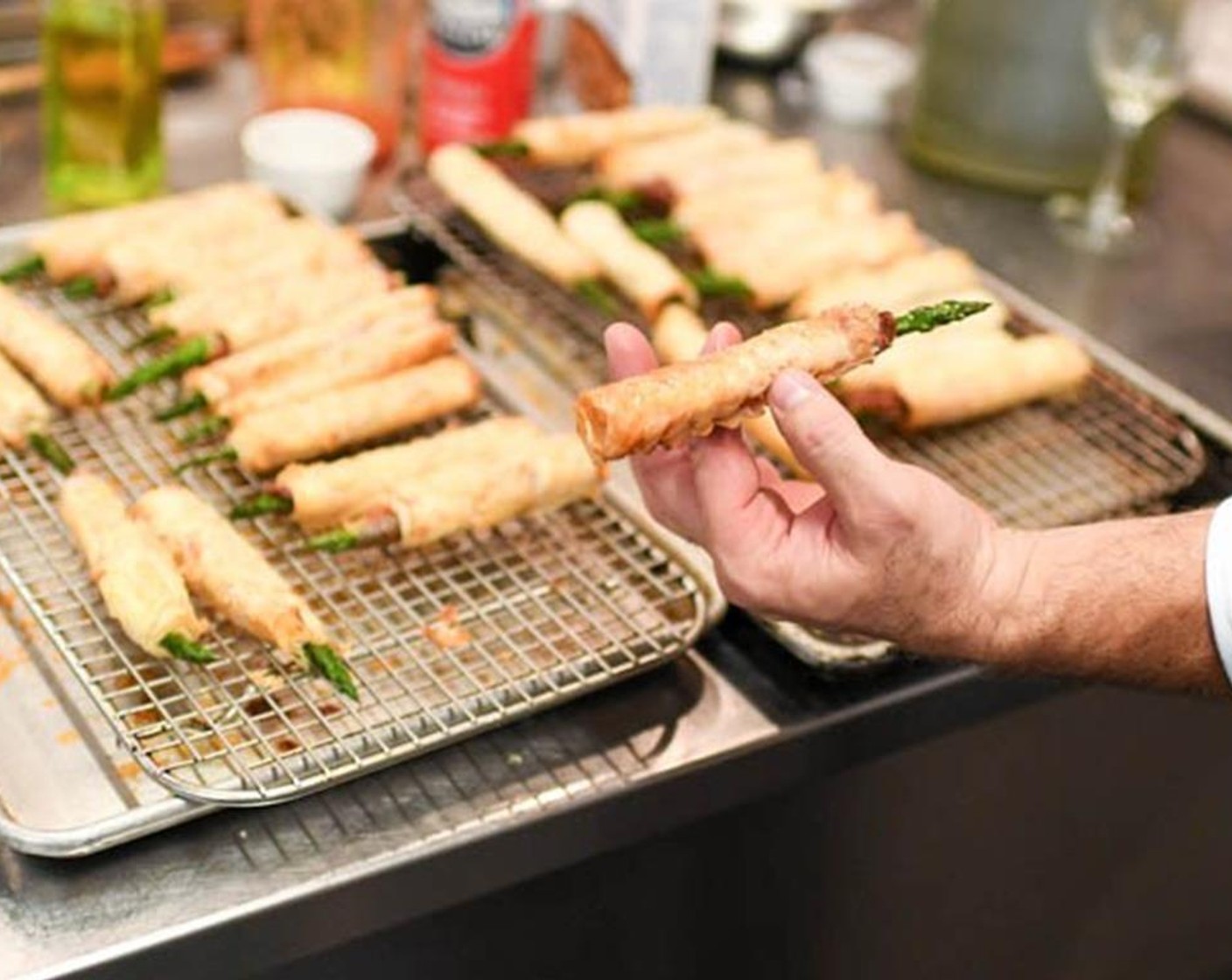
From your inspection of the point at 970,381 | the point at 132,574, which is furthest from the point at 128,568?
the point at 970,381

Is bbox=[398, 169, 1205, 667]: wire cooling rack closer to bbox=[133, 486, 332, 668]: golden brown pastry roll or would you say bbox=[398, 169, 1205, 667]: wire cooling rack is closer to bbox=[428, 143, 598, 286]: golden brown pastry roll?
bbox=[428, 143, 598, 286]: golden brown pastry roll

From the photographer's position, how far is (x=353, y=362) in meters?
1.69

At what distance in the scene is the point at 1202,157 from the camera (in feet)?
8.63

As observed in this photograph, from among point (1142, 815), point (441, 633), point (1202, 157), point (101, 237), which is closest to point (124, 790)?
point (441, 633)

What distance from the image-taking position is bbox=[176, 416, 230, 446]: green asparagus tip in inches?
62.6

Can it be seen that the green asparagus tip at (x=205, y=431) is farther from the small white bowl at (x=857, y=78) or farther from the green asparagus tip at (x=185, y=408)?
the small white bowl at (x=857, y=78)

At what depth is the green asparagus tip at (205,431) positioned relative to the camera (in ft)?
5.22

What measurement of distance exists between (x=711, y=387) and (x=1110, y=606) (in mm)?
356

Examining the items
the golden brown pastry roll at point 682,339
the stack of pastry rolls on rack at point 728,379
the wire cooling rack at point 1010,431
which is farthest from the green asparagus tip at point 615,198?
the stack of pastry rolls on rack at point 728,379

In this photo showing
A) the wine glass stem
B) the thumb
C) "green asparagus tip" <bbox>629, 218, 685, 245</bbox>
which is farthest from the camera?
the wine glass stem

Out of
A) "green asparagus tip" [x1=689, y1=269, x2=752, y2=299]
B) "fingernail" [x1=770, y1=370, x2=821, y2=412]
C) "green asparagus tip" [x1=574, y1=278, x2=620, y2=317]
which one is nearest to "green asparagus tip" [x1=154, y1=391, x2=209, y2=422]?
"green asparagus tip" [x1=574, y1=278, x2=620, y2=317]

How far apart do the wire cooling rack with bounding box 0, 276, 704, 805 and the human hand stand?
0.17 m

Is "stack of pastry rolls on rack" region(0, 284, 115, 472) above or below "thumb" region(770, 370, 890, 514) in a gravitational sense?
below

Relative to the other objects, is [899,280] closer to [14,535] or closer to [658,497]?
[658,497]
